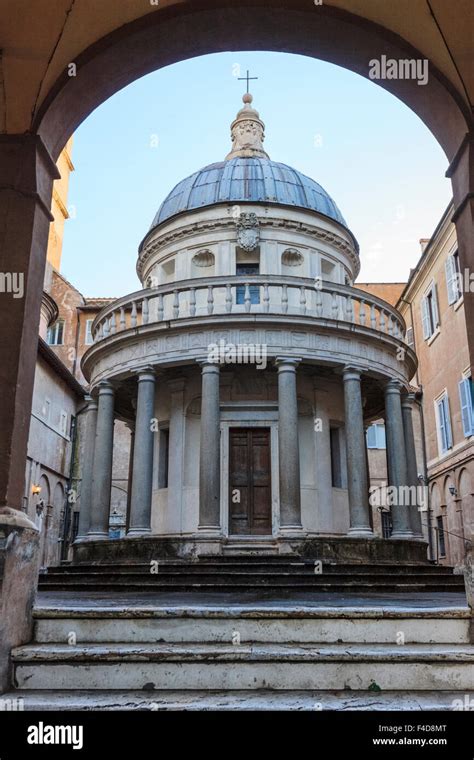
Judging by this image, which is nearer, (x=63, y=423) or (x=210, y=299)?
(x=210, y=299)

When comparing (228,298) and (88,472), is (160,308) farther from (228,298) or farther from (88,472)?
(88,472)

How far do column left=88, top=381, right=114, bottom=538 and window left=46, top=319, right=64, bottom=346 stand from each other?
19.2 meters

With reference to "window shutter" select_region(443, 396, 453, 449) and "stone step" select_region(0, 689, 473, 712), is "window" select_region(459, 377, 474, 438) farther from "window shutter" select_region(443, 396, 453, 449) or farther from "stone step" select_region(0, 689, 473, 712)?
"stone step" select_region(0, 689, 473, 712)

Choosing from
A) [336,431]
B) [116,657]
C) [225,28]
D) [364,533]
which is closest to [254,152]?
[336,431]

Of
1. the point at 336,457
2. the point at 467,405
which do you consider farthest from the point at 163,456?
the point at 467,405

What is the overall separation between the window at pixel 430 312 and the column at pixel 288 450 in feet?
44.5

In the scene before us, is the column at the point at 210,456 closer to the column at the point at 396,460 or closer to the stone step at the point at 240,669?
the column at the point at 396,460

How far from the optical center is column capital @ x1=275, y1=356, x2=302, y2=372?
52.1 feet

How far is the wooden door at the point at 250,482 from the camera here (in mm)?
16969

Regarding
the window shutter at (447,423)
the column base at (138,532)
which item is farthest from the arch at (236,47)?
the window shutter at (447,423)

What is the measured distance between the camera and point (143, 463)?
1609cm

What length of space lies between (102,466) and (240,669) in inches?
534

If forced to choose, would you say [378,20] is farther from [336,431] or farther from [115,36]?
[336,431]
